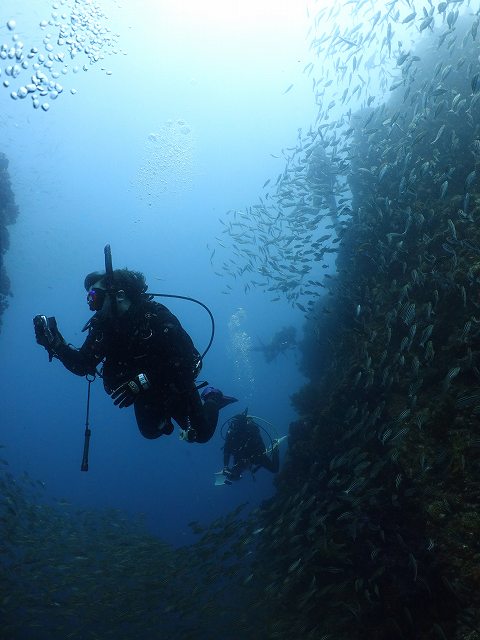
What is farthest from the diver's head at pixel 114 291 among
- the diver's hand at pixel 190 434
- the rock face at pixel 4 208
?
the rock face at pixel 4 208

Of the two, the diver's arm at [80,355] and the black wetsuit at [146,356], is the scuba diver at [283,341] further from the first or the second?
the diver's arm at [80,355]

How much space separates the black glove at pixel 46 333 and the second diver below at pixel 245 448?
8.23m

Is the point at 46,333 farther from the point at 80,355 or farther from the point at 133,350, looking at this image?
the point at 133,350

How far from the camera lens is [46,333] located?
4.61 meters

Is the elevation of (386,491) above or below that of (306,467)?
below

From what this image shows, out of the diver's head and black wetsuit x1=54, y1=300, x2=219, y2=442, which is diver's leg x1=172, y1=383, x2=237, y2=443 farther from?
the diver's head

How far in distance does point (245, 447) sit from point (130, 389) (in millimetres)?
8077

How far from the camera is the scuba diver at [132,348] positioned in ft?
15.2

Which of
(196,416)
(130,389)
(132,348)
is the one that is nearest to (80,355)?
(132,348)

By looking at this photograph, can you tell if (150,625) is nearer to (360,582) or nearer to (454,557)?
(360,582)

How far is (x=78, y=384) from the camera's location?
11938cm

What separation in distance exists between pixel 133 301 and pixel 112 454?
96.8m

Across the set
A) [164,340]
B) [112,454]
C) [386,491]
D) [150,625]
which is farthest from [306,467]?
[112,454]

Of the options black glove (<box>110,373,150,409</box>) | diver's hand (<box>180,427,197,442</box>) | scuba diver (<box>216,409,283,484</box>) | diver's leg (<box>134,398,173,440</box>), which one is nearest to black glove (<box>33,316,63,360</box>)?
black glove (<box>110,373,150,409</box>)
